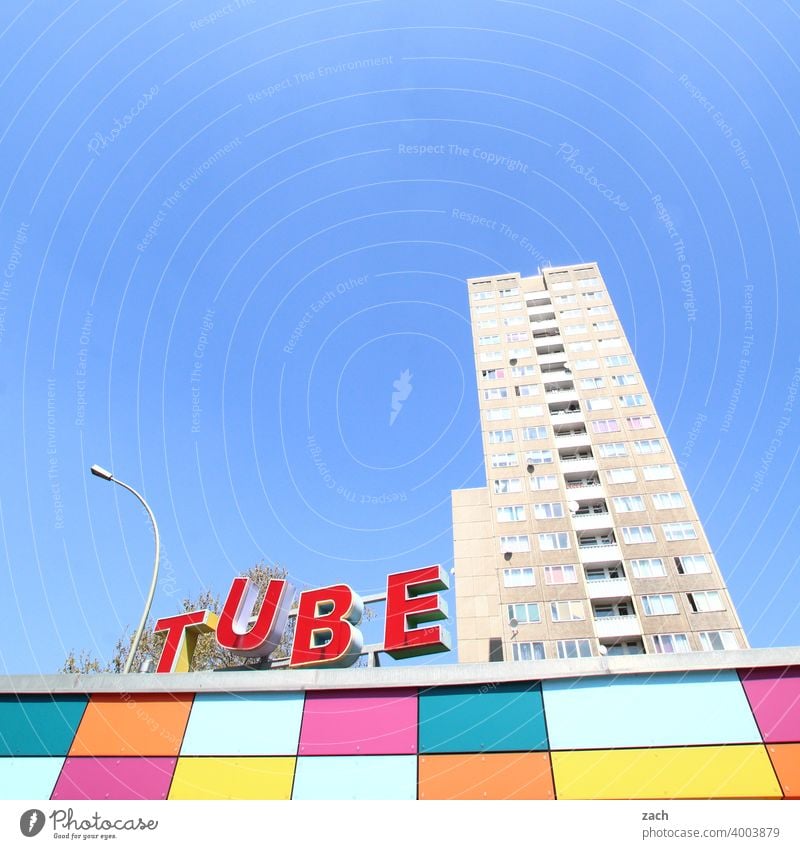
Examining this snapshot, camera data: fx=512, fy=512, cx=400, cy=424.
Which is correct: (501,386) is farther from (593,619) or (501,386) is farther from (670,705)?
(670,705)

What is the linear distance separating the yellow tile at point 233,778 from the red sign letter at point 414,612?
509 cm

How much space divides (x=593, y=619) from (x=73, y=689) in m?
31.0

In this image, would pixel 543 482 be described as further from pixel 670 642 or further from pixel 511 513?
pixel 670 642

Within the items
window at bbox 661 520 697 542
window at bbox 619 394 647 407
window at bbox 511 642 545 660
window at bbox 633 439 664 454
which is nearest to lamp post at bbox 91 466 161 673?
window at bbox 511 642 545 660

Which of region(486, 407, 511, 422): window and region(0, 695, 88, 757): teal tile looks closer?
region(0, 695, 88, 757): teal tile

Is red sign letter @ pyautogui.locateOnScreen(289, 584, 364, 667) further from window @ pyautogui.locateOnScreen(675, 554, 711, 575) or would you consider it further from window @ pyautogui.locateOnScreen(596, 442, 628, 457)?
window @ pyautogui.locateOnScreen(596, 442, 628, 457)

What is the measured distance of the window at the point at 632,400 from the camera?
46.9 meters

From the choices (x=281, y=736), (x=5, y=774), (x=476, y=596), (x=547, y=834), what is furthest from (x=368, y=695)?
(x=476, y=596)

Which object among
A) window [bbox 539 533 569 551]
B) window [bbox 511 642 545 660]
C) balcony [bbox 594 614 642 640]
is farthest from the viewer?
window [bbox 539 533 569 551]

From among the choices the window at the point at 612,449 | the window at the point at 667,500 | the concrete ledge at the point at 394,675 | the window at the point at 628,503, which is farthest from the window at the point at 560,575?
the concrete ledge at the point at 394,675

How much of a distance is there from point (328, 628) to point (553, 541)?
1085 inches

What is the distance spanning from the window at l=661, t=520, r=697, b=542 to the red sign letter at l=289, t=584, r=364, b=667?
97.1 feet

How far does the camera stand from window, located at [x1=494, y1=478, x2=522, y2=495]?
43625 millimetres

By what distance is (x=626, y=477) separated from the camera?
42.2 m
